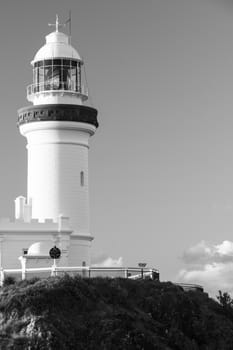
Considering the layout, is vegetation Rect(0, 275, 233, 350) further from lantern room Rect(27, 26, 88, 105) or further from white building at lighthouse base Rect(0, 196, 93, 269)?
lantern room Rect(27, 26, 88, 105)

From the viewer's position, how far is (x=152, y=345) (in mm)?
34438

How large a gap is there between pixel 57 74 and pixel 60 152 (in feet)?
13.7

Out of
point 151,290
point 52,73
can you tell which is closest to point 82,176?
point 52,73

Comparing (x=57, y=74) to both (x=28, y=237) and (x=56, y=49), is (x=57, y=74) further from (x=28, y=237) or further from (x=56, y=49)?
(x=28, y=237)

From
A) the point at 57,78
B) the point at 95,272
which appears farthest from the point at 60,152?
the point at 95,272

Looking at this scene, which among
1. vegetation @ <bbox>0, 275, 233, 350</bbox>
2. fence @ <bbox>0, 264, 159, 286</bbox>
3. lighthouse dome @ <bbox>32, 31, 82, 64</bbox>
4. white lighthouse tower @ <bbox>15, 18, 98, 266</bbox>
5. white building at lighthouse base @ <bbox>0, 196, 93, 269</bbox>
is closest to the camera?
vegetation @ <bbox>0, 275, 233, 350</bbox>

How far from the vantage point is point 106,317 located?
114ft

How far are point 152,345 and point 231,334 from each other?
18.8 feet

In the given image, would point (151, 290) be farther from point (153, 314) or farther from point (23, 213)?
point (23, 213)

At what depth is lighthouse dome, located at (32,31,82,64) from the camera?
5100cm

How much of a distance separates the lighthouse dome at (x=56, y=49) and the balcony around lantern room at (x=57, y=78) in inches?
11.1

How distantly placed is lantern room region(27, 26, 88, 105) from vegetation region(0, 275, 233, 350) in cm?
1456

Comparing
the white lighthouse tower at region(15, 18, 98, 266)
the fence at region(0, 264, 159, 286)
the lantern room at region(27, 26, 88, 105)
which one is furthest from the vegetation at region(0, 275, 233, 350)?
the lantern room at region(27, 26, 88, 105)

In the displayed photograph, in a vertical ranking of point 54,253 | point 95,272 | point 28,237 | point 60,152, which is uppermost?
point 60,152
